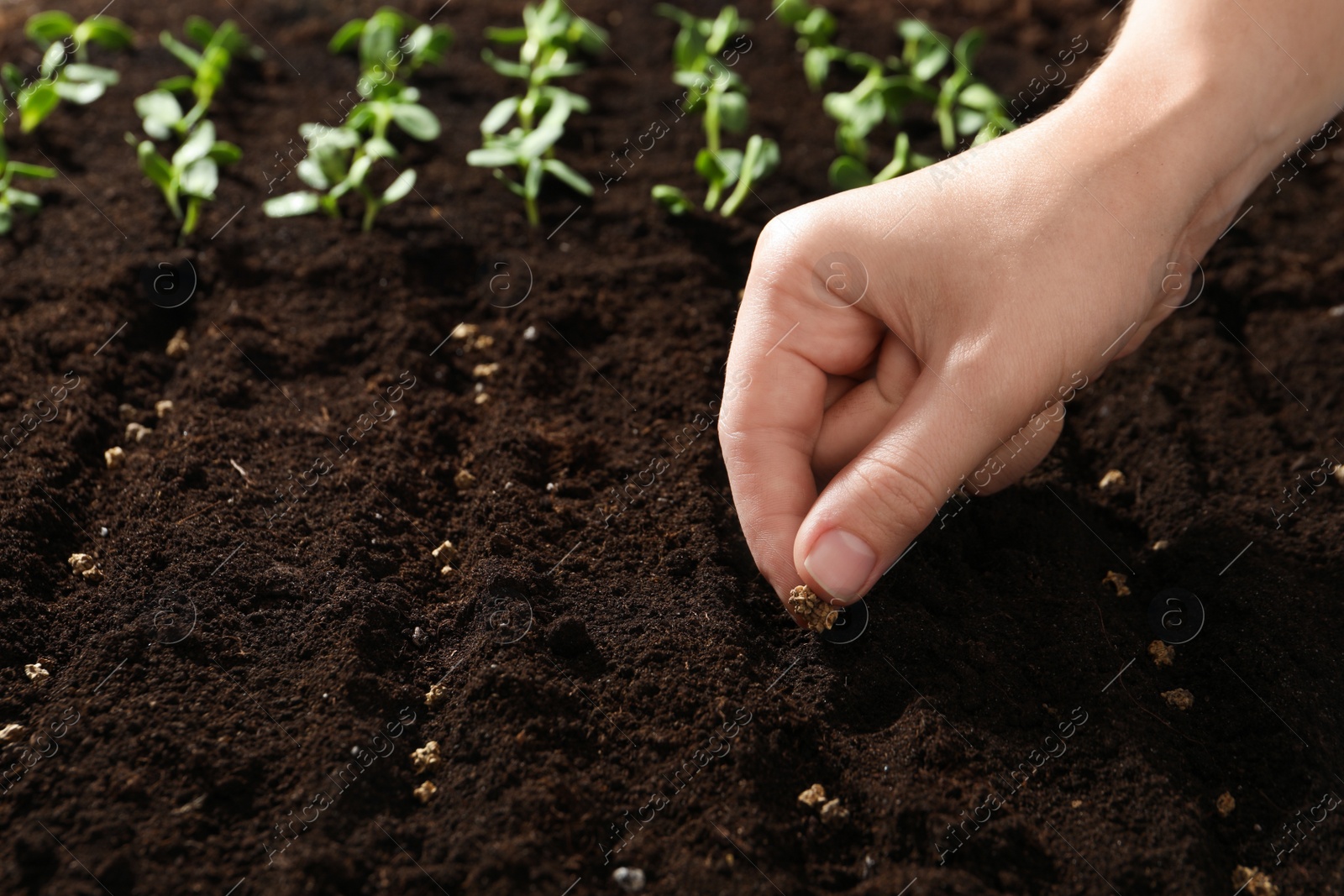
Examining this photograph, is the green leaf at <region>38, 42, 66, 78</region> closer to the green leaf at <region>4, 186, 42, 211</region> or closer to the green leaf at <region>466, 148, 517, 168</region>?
the green leaf at <region>4, 186, 42, 211</region>

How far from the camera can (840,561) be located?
4.26ft

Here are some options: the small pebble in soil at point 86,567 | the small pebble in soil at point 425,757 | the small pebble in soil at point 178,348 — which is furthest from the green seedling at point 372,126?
the small pebble in soil at point 425,757

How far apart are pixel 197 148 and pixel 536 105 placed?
2.38 feet

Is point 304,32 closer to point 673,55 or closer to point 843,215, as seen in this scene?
point 673,55

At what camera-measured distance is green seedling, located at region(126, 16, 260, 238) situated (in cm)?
213

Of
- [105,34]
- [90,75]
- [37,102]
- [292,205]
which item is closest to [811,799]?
[292,205]

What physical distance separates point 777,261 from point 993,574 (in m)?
0.57

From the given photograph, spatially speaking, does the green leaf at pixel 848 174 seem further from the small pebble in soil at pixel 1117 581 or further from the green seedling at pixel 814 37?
the small pebble in soil at pixel 1117 581

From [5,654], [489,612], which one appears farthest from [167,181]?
[489,612]

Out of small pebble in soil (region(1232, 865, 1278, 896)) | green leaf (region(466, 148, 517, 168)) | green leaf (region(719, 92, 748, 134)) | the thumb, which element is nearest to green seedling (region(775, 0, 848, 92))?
green leaf (region(719, 92, 748, 134))

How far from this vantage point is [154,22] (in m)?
2.72

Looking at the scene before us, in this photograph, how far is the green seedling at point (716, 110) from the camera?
216 centimetres

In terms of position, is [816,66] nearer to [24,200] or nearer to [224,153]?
[224,153]

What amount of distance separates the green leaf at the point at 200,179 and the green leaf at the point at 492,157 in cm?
53
